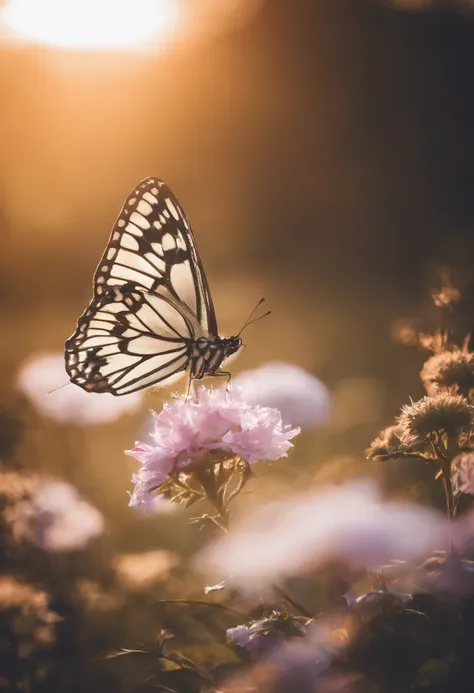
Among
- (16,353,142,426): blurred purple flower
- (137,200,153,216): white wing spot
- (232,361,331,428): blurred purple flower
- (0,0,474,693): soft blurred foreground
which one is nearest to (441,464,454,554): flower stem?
(0,0,474,693): soft blurred foreground

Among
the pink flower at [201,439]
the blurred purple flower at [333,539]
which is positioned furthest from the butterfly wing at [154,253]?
the blurred purple flower at [333,539]

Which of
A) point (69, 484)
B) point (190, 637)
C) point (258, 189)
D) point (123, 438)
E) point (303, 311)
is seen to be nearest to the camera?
point (190, 637)

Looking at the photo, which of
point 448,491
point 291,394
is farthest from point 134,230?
point 448,491

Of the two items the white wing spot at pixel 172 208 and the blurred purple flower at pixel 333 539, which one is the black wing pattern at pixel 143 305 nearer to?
the white wing spot at pixel 172 208

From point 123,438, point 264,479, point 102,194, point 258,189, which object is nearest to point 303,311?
point 258,189

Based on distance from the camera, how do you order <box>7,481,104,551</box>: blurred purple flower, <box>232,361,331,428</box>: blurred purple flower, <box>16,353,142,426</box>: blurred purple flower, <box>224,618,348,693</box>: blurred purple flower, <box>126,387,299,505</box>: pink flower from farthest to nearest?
<box>16,353,142,426</box>: blurred purple flower → <box>232,361,331,428</box>: blurred purple flower → <box>7,481,104,551</box>: blurred purple flower → <box>126,387,299,505</box>: pink flower → <box>224,618,348,693</box>: blurred purple flower

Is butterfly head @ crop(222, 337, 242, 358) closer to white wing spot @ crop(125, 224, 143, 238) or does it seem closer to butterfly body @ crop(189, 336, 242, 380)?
butterfly body @ crop(189, 336, 242, 380)

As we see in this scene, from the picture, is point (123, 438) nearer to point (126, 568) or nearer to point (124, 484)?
point (124, 484)
